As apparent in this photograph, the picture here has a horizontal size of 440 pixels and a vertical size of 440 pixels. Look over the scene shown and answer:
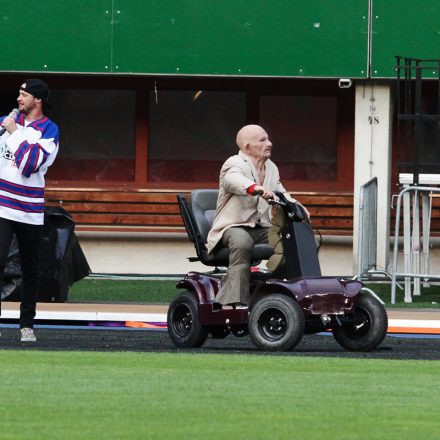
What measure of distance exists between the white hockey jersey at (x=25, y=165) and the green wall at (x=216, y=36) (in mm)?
7686

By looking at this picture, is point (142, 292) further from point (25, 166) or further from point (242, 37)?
point (25, 166)

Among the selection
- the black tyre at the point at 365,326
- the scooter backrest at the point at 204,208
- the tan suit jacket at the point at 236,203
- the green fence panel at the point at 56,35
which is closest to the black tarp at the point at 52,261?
the scooter backrest at the point at 204,208

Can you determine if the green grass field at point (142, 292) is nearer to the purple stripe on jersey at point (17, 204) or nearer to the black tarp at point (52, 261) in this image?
the black tarp at point (52, 261)

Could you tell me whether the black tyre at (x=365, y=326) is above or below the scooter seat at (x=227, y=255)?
below

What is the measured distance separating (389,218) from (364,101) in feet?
4.48

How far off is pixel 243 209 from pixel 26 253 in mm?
1602

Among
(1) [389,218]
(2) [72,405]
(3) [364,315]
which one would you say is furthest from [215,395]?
(1) [389,218]

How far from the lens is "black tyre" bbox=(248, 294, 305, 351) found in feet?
39.7

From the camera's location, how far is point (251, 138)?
1283 centimetres

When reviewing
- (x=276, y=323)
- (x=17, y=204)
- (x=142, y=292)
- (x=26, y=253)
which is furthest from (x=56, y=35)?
(x=276, y=323)

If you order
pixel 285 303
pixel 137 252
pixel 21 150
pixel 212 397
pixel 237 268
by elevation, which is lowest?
pixel 212 397

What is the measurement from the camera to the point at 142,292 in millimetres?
18172

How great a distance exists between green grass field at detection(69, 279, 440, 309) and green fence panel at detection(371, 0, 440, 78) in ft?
8.47

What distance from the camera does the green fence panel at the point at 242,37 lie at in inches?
784
